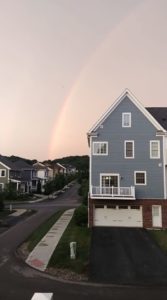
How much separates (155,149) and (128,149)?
2805 millimetres

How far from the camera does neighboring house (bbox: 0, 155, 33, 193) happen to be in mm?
82562

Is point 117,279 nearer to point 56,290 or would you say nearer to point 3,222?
point 56,290

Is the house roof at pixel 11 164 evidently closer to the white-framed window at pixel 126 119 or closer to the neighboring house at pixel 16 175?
the neighboring house at pixel 16 175

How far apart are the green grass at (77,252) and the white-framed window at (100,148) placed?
9405 mm

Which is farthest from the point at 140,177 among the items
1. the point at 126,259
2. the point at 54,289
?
the point at 54,289

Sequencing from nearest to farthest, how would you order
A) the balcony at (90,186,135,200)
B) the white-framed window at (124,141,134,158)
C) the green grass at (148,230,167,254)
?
the green grass at (148,230,167,254) → the balcony at (90,186,135,200) → the white-framed window at (124,141,134,158)

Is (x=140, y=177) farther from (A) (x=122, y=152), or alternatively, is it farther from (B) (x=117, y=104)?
(B) (x=117, y=104)

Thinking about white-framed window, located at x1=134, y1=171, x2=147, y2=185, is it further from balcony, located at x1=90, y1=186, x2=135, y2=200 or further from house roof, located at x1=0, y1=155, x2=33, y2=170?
house roof, located at x1=0, y1=155, x2=33, y2=170

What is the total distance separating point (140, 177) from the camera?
39.2 m

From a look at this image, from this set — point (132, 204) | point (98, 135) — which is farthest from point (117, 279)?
point (98, 135)

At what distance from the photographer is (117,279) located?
58.3 ft

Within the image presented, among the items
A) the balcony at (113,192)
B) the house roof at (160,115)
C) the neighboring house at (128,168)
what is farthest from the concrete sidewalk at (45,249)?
the house roof at (160,115)

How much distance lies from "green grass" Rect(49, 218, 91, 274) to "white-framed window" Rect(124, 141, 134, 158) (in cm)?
995

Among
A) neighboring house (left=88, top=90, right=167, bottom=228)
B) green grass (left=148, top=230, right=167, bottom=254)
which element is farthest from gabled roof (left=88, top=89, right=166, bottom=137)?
green grass (left=148, top=230, right=167, bottom=254)
